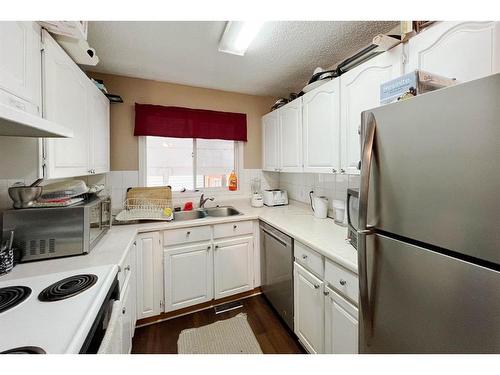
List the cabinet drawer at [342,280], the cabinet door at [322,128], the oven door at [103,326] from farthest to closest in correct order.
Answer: the cabinet door at [322,128], the cabinet drawer at [342,280], the oven door at [103,326]

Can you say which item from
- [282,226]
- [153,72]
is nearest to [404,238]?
[282,226]

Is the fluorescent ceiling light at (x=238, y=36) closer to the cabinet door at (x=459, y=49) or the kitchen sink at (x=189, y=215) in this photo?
the cabinet door at (x=459, y=49)

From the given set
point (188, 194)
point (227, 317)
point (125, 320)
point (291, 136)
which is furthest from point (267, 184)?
point (125, 320)

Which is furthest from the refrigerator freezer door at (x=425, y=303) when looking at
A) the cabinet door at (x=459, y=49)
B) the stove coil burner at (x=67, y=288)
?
the stove coil burner at (x=67, y=288)

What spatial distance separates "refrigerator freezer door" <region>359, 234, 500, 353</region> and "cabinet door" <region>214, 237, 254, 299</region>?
4.33 ft

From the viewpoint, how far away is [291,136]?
2.14m

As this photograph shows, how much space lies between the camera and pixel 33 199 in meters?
1.12

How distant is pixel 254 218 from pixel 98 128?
1591 millimetres

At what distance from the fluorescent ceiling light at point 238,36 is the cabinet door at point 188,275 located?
1.63 m

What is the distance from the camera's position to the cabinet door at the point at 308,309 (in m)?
1.30

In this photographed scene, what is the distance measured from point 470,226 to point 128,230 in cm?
189

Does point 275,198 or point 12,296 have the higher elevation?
point 275,198

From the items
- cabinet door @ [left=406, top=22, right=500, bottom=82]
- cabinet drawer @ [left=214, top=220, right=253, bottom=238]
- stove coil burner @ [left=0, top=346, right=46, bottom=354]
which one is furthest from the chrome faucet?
cabinet door @ [left=406, top=22, right=500, bottom=82]

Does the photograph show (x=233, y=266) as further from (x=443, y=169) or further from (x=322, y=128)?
(x=443, y=169)
